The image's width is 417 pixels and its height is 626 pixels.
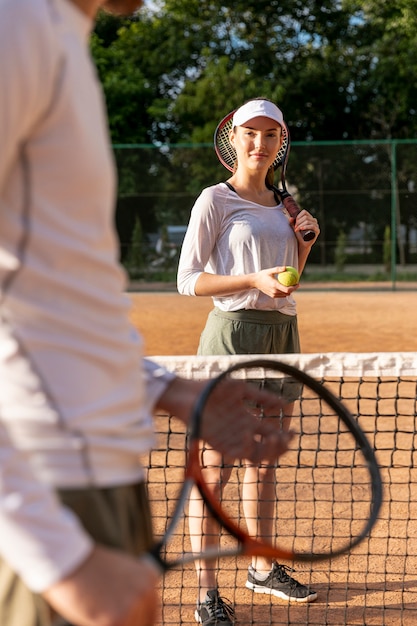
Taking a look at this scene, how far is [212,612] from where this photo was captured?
2.74m

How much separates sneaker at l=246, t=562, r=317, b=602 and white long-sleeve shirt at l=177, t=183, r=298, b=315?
89cm

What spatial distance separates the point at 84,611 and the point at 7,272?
0.35 m

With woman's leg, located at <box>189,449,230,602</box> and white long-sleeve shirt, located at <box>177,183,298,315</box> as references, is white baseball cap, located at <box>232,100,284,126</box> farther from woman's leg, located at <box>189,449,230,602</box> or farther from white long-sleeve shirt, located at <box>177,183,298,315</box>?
woman's leg, located at <box>189,449,230,602</box>

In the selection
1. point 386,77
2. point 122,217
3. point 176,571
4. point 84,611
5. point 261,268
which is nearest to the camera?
point 84,611

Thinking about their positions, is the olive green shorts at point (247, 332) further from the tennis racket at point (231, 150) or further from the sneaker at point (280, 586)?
the sneaker at point (280, 586)

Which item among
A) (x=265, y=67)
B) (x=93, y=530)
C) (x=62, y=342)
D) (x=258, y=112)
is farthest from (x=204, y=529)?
(x=265, y=67)

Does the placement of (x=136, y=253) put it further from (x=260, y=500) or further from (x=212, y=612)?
(x=212, y=612)

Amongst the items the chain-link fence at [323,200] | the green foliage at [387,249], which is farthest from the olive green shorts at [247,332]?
the green foliage at [387,249]

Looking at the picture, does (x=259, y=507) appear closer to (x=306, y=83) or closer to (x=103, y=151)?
(x=103, y=151)

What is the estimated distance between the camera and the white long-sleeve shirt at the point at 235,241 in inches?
115

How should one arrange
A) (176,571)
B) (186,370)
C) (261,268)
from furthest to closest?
(176,571), (261,268), (186,370)

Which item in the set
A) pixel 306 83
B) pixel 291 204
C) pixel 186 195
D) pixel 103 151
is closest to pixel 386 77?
pixel 306 83

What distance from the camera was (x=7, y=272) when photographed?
93 cm

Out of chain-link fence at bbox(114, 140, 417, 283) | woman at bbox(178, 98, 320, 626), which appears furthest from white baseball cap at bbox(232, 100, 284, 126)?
chain-link fence at bbox(114, 140, 417, 283)
